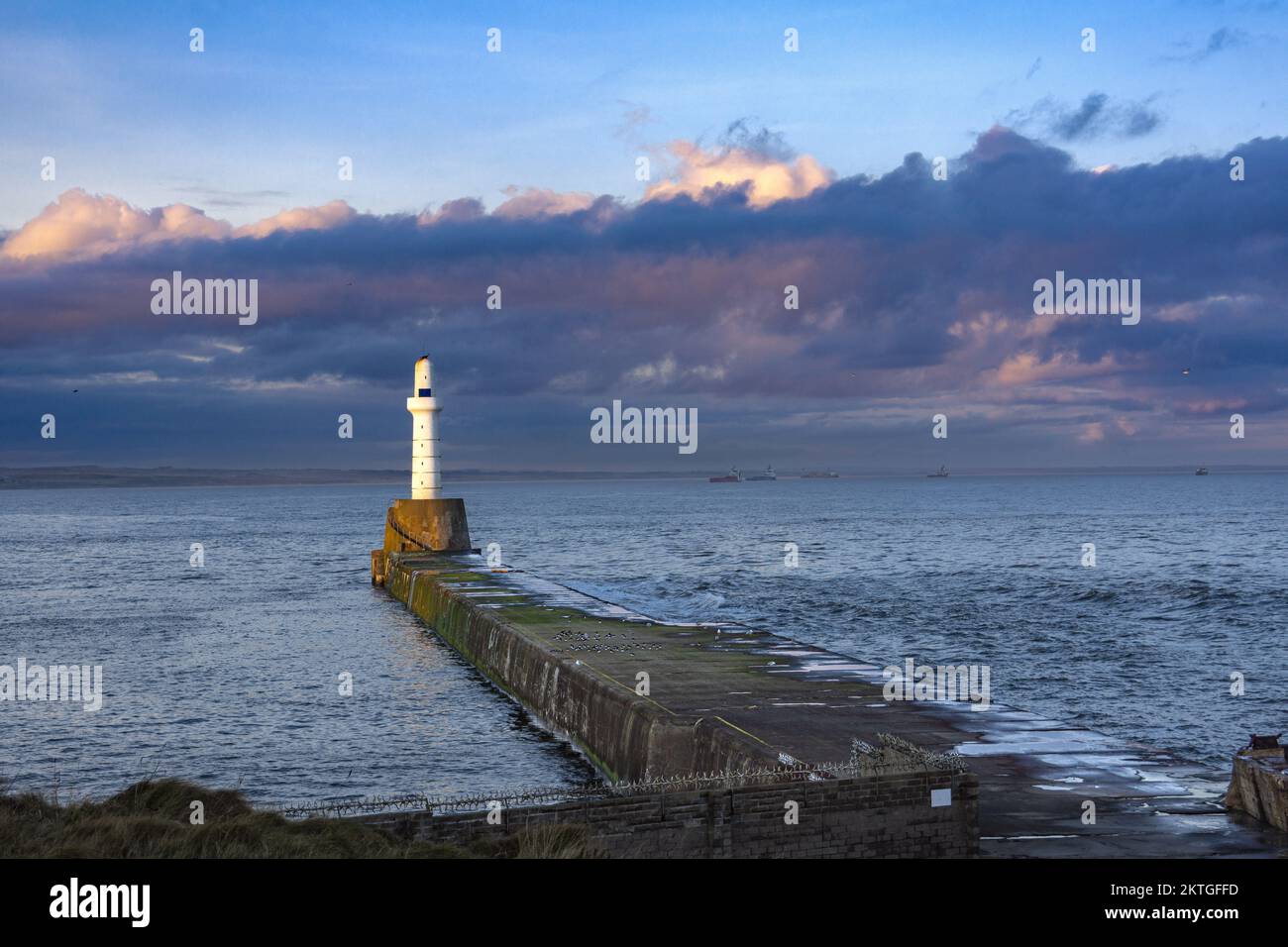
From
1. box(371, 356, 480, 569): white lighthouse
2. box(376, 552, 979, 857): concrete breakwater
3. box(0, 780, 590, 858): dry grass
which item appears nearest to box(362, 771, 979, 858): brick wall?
box(376, 552, 979, 857): concrete breakwater

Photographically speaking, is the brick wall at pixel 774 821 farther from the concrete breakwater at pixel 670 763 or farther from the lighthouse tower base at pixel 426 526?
the lighthouse tower base at pixel 426 526

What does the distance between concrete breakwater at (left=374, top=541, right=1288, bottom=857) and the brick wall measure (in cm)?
21

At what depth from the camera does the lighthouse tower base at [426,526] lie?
61.5 metres

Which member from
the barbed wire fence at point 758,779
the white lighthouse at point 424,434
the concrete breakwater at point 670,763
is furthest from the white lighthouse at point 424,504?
the barbed wire fence at point 758,779

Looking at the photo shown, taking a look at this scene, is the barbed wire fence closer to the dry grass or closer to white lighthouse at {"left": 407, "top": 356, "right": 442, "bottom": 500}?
the dry grass

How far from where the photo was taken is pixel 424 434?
6128 centimetres

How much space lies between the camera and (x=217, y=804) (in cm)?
1338

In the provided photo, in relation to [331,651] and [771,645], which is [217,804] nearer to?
[771,645]

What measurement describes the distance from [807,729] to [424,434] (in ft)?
142

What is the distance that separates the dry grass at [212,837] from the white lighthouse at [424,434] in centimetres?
4859

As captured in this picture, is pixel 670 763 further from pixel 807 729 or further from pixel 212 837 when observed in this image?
pixel 212 837
